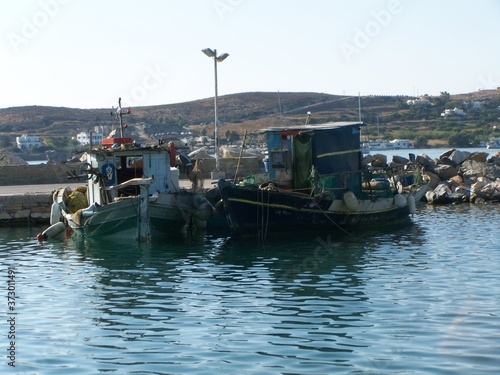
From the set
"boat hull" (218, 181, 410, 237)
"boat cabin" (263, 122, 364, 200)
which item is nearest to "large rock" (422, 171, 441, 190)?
"boat cabin" (263, 122, 364, 200)

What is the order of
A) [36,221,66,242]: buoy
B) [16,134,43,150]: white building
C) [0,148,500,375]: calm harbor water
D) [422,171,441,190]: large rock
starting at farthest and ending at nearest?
[16,134,43,150]: white building → [422,171,441,190]: large rock → [36,221,66,242]: buoy → [0,148,500,375]: calm harbor water

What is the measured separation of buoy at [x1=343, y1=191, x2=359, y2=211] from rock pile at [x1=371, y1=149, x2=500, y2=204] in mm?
4532

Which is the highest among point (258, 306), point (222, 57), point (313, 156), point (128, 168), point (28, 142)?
point (222, 57)

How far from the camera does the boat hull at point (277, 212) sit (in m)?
22.4

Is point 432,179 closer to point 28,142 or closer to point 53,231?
point 53,231

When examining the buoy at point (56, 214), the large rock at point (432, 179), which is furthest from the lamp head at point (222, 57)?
the large rock at point (432, 179)

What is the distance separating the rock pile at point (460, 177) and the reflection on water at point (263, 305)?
29.9ft

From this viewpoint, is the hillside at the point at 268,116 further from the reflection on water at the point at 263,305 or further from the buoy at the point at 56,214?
the reflection on water at the point at 263,305

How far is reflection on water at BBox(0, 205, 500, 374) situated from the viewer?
10.9 metres

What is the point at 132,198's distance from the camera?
21.8 m

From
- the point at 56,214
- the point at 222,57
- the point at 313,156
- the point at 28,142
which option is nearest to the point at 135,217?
the point at 56,214

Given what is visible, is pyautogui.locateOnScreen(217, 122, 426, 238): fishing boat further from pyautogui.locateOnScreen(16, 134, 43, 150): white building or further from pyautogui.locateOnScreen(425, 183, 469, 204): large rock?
pyautogui.locateOnScreen(16, 134, 43, 150): white building

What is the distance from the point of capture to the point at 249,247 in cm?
2152

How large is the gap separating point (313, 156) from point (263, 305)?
34.2 feet
